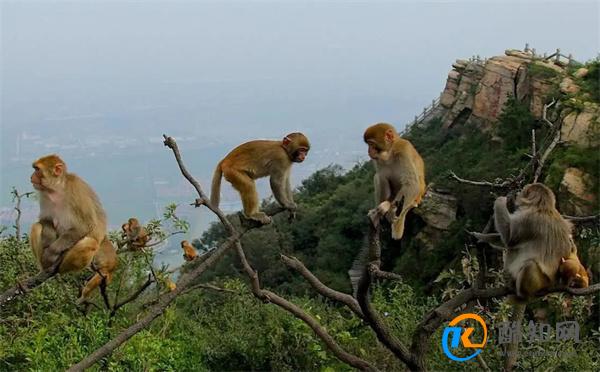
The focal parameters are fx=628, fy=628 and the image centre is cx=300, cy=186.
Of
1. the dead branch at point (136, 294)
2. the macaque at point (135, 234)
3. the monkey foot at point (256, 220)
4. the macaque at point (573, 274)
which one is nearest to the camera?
the macaque at point (573, 274)

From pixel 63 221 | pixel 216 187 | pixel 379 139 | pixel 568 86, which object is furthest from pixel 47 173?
pixel 568 86

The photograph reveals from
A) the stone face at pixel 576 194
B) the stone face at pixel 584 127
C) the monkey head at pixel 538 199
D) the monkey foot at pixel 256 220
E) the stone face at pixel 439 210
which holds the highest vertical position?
the monkey head at pixel 538 199

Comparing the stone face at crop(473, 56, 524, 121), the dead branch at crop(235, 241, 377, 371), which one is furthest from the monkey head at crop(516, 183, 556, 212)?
the stone face at crop(473, 56, 524, 121)

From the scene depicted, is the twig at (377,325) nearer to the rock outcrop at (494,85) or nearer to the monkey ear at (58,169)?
the monkey ear at (58,169)

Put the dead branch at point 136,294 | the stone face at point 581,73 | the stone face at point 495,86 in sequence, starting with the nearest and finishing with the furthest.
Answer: the dead branch at point 136,294
the stone face at point 581,73
the stone face at point 495,86

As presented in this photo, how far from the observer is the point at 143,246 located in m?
6.38

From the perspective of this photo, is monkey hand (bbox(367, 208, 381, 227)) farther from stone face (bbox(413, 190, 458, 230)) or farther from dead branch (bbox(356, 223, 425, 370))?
stone face (bbox(413, 190, 458, 230))

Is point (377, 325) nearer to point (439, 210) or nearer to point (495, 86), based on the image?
point (439, 210)

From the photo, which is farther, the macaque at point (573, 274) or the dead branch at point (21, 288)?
the macaque at point (573, 274)

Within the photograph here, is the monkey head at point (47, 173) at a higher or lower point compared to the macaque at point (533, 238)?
higher

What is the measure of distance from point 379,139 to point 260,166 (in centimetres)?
112

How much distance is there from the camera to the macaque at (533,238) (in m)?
4.68

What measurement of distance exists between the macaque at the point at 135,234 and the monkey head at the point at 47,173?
1.55 m

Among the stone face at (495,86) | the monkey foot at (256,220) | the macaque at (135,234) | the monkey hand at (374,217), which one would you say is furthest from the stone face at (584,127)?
the monkey hand at (374,217)
